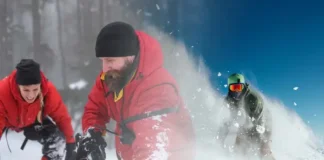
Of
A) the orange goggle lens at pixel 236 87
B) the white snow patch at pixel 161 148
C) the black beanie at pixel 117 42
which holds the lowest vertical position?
the orange goggle lens at pixel 236 87

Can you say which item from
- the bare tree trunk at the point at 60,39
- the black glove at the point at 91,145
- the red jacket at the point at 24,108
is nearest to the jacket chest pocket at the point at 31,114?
the red jacket at the point at 24,108

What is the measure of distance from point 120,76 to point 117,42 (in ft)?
0.46

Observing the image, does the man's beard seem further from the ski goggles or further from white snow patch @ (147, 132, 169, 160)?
the ski goggles

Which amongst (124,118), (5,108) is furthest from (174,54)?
(124,118)

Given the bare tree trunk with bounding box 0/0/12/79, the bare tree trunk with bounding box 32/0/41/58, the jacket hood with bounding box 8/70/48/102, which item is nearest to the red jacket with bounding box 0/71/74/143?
the jacket hood with bounding box 8/70/48/102

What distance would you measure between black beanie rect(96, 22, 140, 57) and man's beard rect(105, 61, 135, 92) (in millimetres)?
53

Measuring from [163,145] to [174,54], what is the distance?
13.4ft

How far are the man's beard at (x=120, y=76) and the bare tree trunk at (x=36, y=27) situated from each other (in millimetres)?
4435

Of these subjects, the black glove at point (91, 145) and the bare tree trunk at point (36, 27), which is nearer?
the black glove at point (91, 145)

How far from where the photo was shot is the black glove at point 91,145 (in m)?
2.08

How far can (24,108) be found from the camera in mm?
3146

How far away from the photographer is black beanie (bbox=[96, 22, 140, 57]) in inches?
69.2

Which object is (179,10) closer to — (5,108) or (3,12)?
(3,12)

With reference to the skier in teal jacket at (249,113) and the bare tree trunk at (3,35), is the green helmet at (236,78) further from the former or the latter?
the bare tree trunk at (3,35)
